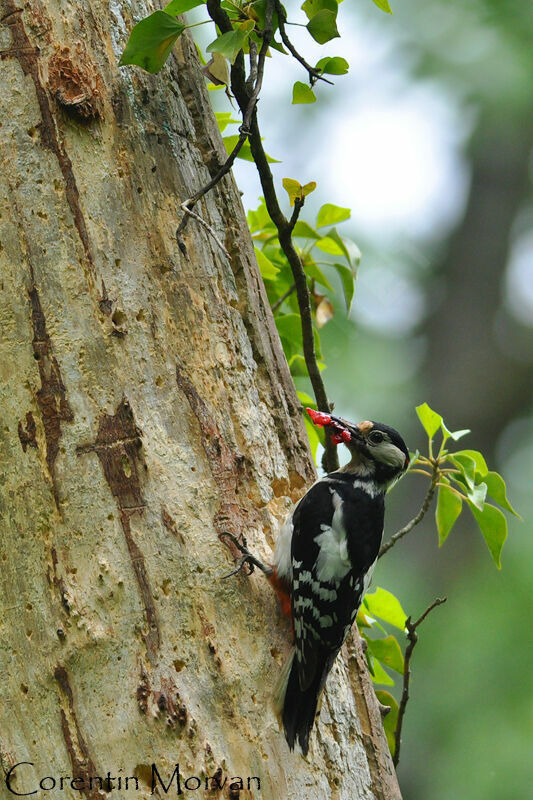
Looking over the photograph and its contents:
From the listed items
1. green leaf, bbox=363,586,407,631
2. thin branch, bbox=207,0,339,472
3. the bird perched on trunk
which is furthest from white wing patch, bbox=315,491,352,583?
thin branch, bbox=207,0,339,472

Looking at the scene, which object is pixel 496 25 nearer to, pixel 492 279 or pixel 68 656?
pixel 492 279

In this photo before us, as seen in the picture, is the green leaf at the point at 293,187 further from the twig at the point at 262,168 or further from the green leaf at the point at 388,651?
the green leaf at the point at 388,651

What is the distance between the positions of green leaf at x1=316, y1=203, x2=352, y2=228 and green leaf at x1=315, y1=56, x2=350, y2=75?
394mm

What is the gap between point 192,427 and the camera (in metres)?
1.72

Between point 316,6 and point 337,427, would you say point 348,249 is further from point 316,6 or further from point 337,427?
point 316,6

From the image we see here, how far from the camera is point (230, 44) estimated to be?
166 cm

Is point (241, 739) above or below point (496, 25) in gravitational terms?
below

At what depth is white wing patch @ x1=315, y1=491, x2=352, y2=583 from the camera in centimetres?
206

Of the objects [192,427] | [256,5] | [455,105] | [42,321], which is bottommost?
[192,427]

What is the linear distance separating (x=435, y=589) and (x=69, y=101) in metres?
4.58

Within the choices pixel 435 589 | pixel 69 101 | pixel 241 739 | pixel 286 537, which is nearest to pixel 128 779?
pixel 241 739

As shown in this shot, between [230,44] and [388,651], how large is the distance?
1472 millimetres

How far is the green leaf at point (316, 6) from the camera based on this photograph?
1.81 metres

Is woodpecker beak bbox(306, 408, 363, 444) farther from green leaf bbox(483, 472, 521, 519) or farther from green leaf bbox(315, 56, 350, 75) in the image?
green leaf bbox(315, 56, 350, 75)
